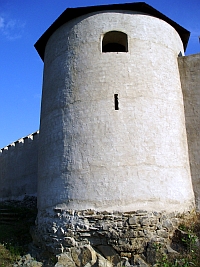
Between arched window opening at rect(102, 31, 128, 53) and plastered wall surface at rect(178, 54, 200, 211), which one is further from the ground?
arched window opening at rect(102, 31, 128, 53)

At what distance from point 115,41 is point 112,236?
7097 millimetres

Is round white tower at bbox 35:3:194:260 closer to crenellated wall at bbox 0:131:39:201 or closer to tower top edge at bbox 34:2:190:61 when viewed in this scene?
tower top edge at bbox 34:2:190:61

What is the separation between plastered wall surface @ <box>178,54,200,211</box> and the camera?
375 inches

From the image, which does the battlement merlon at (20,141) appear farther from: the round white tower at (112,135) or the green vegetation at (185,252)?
the green vegetation at (185,252)

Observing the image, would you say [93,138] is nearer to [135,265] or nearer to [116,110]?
[116,110]

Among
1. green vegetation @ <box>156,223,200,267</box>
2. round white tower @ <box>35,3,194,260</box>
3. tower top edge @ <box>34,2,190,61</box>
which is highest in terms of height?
tower top edge @ <box>34,2,190,61</box>

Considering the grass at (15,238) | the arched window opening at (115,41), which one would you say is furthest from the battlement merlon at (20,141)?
the arched window opening at (115,41)

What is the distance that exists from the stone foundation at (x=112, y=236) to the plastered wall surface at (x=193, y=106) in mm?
1725

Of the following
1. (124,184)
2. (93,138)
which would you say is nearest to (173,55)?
(93,138)

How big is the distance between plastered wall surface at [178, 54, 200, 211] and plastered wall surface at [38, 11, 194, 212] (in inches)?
11.5

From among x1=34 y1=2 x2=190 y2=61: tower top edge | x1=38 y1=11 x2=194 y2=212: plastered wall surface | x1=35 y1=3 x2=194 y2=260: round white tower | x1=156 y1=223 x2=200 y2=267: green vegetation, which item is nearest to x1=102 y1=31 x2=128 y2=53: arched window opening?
x1=35 y1=3 x2=194 y2=260: round white tower

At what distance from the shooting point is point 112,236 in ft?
26.0

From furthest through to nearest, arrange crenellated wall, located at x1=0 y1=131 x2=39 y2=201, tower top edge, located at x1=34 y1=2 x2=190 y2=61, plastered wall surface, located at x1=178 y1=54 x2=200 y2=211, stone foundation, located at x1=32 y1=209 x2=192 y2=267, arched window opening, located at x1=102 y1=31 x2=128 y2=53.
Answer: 1. crenellated wall, located at x1=0 y1=131 x2=39 y2=201
2. arched window opening, located at x1=102 y1=31 x2=128 y2=53
3. tower top edge, located at x1=34 y1=2 x2=190 y2=61
4. plastered wall surface, located at x1=178 y1=54 x2=200 y2=211
5. stone foundation, located at x1=32 y1=209 x2=192 y2=267

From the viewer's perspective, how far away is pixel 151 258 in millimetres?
7621
